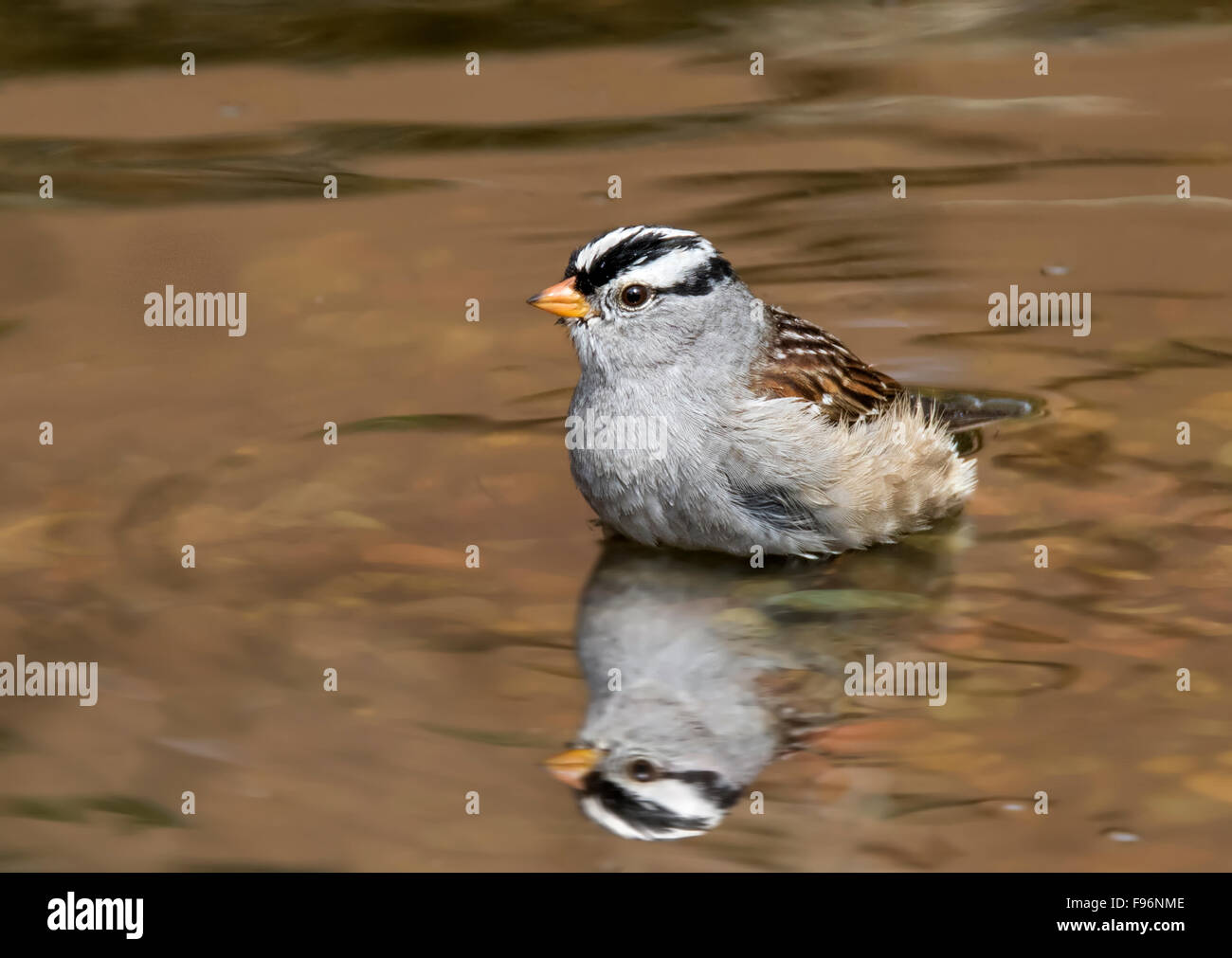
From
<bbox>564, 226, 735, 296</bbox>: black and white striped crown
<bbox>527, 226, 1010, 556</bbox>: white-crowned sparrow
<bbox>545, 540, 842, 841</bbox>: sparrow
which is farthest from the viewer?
<bbox>564, 226, 735, 296</bbox>: black and white striped crown

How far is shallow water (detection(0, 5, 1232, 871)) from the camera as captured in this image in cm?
465

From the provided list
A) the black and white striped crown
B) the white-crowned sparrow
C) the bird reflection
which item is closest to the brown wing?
the white-crowned sparrow

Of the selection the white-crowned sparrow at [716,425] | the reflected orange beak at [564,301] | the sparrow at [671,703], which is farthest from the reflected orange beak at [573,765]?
the reflected orange beak at [564,301]

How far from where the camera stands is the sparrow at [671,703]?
15.1ft

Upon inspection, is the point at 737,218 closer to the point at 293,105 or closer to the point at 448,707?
the point at 293,105

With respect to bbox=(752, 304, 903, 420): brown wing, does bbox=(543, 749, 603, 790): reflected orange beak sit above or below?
below

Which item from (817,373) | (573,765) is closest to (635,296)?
(817,373)

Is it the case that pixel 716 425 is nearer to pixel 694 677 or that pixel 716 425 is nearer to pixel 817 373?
pixel 817 373

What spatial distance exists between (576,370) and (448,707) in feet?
8.35

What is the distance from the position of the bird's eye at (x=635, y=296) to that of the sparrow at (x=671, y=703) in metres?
0.88

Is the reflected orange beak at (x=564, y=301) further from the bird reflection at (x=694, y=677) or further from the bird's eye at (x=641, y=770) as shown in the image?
the bird's eye at (x=641, y=770)

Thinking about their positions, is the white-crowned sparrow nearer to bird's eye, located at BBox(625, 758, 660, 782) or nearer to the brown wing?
the brown wing

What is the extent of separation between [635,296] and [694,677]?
1426mm

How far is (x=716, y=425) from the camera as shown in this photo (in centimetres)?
572
